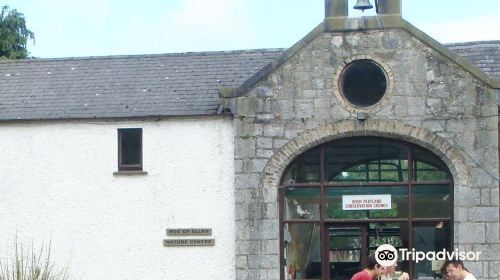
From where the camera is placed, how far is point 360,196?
76.5ft

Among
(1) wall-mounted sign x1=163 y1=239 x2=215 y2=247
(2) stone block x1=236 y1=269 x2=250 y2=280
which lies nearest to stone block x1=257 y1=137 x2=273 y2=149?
(1) wall-mounted sign x1=163 y1=239 x2=215 y2=247

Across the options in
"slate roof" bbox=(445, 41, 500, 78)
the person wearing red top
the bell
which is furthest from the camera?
"slate roof" bbox=(445, 41, 500, 78)

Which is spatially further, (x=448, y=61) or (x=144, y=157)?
(x=144, y=157)

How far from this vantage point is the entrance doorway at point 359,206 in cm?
2303

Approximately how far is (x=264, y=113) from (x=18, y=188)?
548 cm

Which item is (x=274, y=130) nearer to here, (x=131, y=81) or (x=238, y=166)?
(x=238, y=166)

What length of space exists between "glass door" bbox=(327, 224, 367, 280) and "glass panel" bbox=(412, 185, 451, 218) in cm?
115

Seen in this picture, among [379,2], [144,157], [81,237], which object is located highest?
[379,2]

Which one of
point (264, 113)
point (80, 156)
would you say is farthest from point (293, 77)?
point (80, 156)

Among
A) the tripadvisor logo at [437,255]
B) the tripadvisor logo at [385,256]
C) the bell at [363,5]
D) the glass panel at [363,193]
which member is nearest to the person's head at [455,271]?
the tripadvisor logo at [385,256]

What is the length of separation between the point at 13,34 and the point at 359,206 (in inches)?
980

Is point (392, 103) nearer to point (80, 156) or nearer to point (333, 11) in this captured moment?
point (333, 11)

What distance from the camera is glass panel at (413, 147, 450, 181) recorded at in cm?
2306

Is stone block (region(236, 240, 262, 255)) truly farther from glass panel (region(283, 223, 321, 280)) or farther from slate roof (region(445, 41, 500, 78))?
slate roof (region(445, 41, 500, 78))
